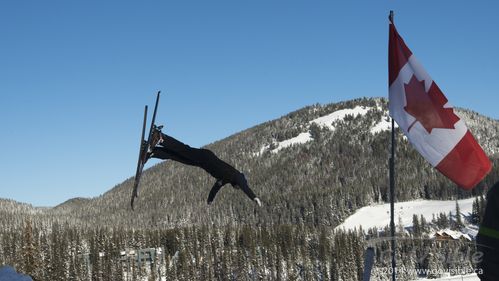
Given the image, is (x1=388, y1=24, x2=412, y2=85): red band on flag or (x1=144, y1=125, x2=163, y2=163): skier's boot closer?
(x1=144, y1=125, x2=163, y2=163): skier's boot

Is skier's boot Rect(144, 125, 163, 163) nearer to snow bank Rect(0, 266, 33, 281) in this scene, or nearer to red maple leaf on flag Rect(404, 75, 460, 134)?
snow bank Rect(0, 266, 33, 281)

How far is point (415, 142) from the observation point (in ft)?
42.6

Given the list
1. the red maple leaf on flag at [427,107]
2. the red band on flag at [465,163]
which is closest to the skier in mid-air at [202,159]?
the red maple leaf on flag at [427,107]

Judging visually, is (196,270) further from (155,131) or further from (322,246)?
(155,131)

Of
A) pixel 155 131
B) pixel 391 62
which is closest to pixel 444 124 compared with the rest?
pixel 391 62

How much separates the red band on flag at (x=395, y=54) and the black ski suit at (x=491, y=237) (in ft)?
25.3

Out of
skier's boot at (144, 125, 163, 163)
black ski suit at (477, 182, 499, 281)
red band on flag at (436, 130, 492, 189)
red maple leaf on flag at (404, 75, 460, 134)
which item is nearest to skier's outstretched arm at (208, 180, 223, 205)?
skier's boot at (144, 125, 163, 163)

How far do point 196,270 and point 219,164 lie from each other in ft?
506

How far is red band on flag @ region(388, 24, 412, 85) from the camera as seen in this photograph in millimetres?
13414

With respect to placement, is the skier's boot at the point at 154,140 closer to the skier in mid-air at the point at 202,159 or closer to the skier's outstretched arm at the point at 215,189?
the skier in mid-air at the point at 202,159

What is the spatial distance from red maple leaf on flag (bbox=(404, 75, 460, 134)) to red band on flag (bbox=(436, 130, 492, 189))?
1.94 ft

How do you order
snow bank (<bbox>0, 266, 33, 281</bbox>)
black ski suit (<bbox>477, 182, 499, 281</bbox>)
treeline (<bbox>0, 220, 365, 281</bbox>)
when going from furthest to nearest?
treeline (<bbox>0, 220, 365, 281</bbox>) < snow bank (<bbox>0, 266, 33, 281</bbox>) < black ski suit (<bbox>477, 182, 499, 281</bbox>)

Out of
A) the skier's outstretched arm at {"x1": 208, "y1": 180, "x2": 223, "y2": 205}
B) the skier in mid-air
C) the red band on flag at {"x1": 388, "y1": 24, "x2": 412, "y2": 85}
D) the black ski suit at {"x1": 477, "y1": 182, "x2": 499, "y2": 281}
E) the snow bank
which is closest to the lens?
the black ski suit at {"x1": 477, "y1": 182, "x2": 499, "y2": 281}

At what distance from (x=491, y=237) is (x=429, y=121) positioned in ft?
25.0
